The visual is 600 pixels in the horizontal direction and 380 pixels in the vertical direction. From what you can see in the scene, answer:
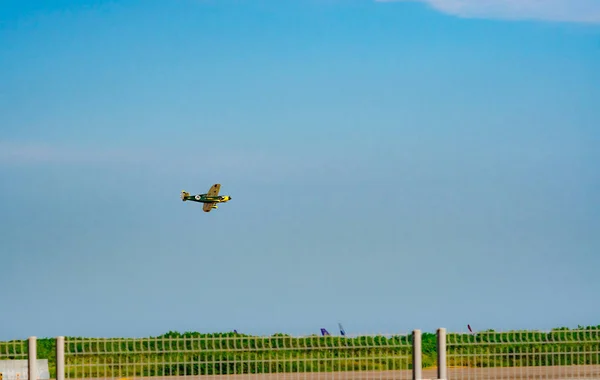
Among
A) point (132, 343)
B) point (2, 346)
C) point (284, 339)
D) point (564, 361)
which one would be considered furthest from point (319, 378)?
point (2, 346)

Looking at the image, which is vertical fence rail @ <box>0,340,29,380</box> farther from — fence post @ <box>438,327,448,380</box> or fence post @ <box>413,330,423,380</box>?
fence post @ <box>438,327,448,380</box>

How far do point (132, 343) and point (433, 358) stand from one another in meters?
12.5

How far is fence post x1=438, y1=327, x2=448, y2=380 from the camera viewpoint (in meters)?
16.1

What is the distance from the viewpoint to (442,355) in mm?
16328

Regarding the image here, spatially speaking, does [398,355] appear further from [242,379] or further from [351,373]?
[242,379]

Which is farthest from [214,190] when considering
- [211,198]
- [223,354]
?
[223,354]

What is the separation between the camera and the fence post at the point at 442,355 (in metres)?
16.1

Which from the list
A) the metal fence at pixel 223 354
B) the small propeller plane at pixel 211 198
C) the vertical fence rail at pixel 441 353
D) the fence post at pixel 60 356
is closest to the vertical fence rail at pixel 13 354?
the fence post at pixel 60 356

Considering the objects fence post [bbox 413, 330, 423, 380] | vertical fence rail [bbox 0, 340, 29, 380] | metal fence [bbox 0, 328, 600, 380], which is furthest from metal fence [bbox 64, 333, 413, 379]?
vertical fence rail [bbox 0, 340, 29, 380]

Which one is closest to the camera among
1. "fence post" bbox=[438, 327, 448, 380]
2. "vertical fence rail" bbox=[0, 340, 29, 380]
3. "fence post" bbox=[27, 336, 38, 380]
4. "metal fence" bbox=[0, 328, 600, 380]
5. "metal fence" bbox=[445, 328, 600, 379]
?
"fence post" bbox=[27, 336, 38, 380]

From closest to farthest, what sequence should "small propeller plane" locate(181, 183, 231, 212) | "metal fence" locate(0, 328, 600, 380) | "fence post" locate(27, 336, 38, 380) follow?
"fence post" locate(27, 336, 38, 380) < "metal fence" locate(0, 328, 600, 380) < "small propeller plane" locate(181, 183, 231, 212)

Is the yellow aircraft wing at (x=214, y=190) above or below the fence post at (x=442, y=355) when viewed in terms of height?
above

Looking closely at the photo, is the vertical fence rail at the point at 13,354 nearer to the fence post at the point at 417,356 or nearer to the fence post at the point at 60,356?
the fence post at the point at 60,356

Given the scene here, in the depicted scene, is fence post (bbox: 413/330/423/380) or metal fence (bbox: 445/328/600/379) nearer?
fence post (bbox: 413/330/423/380)
